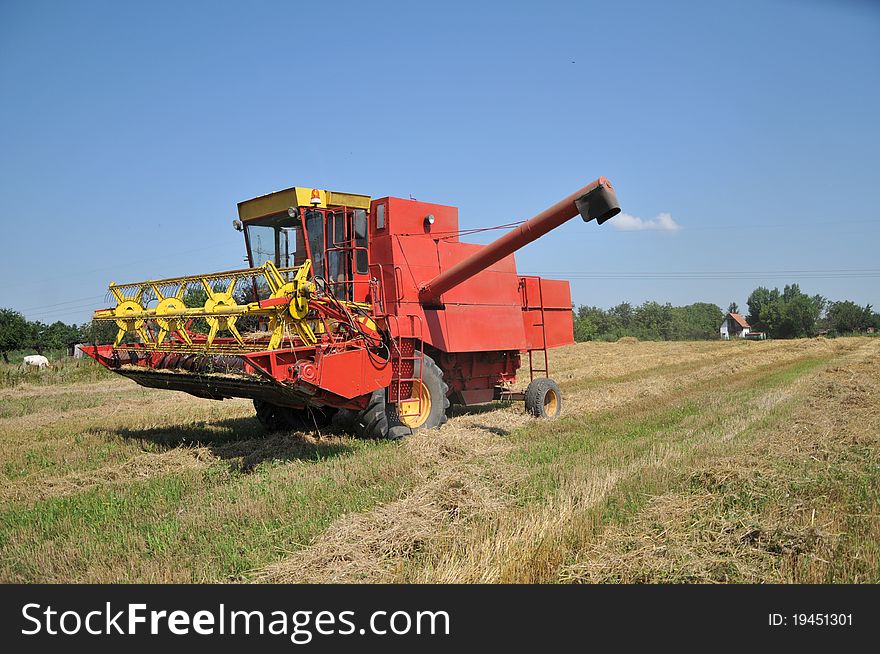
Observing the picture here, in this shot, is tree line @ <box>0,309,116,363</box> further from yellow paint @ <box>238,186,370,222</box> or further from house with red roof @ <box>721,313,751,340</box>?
house with red roof @ <box>721,313,751,340</box>

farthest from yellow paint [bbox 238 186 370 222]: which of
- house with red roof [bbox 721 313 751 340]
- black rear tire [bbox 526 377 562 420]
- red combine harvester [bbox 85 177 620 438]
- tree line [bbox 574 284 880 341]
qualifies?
house with red roof [bbox 721 313 751 340]

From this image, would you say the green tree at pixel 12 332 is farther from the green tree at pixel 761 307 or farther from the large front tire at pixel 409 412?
the green tree at pixel 761 307

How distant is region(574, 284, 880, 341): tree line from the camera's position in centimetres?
6775

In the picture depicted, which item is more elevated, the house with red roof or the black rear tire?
the house with red roof

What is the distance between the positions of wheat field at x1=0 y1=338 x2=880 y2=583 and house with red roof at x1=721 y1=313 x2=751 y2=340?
319 feet

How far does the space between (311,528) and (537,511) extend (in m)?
1.63

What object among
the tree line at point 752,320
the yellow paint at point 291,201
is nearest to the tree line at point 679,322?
the tree line at point 752,320

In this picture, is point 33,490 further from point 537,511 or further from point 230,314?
point 537,511

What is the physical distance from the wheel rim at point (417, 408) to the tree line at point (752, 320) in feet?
149

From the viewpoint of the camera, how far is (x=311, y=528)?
15.1ft

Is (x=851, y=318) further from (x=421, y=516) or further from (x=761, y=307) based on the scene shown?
(x=421, y=516)

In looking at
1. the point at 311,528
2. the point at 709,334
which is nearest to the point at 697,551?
the point at 311,528

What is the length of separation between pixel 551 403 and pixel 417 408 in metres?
2.79

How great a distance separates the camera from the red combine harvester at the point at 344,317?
6559 mm
